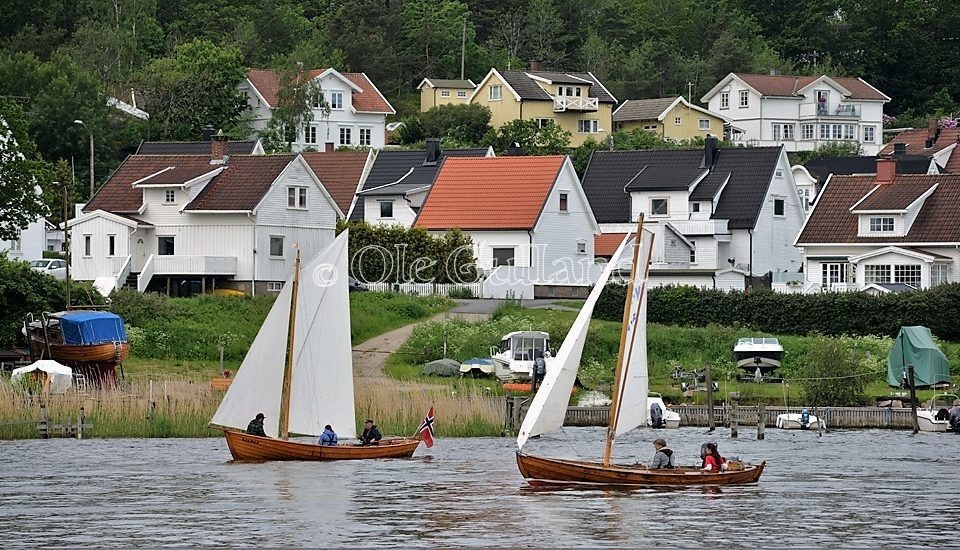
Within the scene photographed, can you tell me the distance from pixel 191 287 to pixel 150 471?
39.5 meters

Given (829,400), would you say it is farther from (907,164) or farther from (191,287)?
(907,164)

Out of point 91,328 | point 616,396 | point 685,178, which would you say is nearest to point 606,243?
point 685,178

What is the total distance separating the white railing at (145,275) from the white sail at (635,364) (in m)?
46.8

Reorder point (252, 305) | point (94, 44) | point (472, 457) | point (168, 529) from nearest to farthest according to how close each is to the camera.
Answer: point (168, 529) → point (472, 457) → point (252, 305) → point (94, 44)

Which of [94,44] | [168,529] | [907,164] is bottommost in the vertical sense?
[168,529]

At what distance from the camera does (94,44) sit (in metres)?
142

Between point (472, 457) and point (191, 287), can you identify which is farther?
point (191, 287)

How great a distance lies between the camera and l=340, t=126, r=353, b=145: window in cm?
13975

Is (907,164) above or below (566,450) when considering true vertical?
above

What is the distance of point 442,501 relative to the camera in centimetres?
4350

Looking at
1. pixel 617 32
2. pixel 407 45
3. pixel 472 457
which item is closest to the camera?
pixel 472 457

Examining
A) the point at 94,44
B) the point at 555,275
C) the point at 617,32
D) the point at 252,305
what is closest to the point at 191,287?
the point at 252,305

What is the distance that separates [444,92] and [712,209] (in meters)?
57.2

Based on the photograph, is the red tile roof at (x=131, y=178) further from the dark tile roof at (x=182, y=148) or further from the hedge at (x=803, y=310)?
the hedge at (x=803, y=310)
